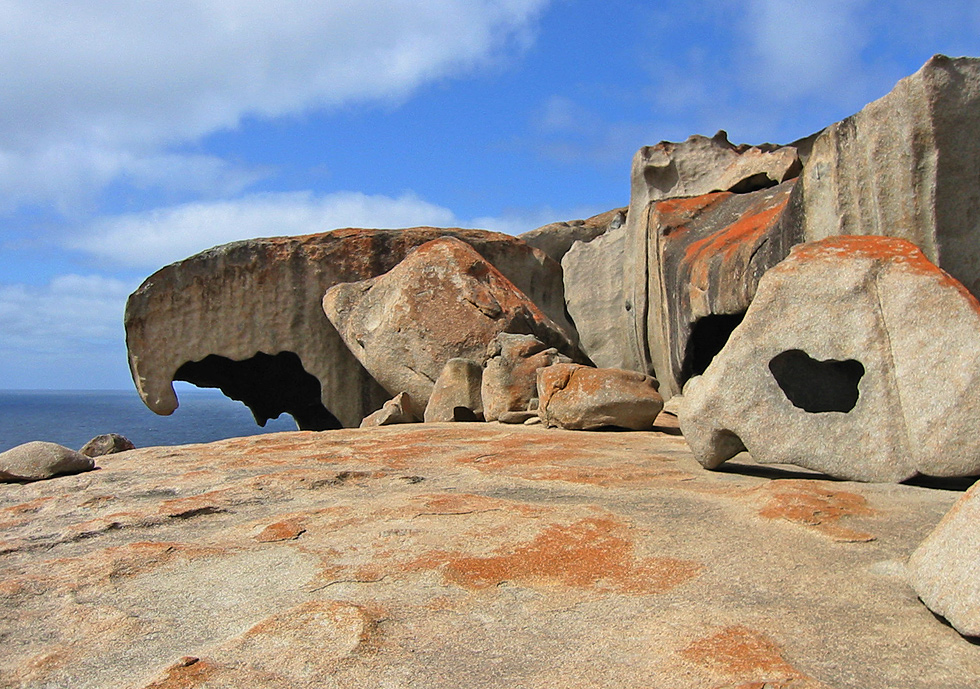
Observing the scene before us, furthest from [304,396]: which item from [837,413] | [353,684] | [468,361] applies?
[353,684]

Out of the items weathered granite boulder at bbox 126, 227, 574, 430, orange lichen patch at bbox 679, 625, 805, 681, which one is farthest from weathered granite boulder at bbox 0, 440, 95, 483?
weathered granite boulder at bbox 126, 227, 574, 430

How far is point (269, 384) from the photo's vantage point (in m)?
11.7

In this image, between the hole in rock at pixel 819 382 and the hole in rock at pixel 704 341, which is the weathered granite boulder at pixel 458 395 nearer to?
the hole in rock at pixel 704 341

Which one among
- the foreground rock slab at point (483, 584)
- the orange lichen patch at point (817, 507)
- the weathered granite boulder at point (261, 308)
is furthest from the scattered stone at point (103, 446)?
the orange lichen patch at point (817, 507)

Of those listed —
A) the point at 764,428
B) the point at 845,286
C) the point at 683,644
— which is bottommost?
the point at 683,644

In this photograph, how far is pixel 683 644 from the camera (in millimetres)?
1654

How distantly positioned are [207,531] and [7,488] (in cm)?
174

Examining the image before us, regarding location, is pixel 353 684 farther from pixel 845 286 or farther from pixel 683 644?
pixel 845 286

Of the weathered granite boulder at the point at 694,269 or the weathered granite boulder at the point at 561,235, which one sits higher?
the weathered granite boulder at the point at 561,235

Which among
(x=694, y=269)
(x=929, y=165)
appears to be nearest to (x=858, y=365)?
(x=929, y=165)

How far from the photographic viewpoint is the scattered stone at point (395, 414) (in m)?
6.93

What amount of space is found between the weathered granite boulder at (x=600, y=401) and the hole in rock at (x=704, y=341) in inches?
29.4

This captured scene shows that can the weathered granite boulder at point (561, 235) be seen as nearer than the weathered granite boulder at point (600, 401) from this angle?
No

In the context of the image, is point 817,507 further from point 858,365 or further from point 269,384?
point 269,384
